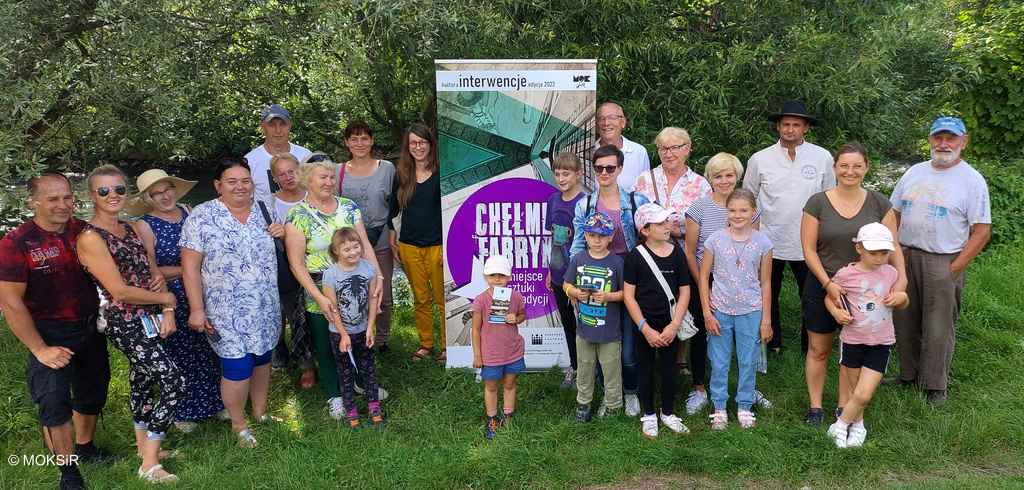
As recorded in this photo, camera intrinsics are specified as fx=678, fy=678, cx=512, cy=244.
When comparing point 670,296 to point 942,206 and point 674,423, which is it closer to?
point 674,423

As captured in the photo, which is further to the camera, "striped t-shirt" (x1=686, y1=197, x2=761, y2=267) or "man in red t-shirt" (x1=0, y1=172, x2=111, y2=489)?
"striped t-shirt" (x1=686, y1=197, x2=761, y2=267)

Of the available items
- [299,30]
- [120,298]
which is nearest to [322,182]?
[120,298]

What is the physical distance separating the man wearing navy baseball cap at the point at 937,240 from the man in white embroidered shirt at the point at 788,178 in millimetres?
510

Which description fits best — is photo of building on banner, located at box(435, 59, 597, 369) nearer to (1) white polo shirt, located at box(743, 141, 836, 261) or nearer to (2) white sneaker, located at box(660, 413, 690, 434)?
(2) white sneaker, located at box(660, 413, 690, 434)

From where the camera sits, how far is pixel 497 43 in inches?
203

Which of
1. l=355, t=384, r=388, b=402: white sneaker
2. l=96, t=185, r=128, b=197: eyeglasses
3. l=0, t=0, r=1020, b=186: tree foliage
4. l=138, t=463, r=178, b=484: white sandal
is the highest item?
l=0, t=0, r=1020, b=186: tree foliage

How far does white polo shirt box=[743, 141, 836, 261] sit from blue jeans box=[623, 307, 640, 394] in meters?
1.32

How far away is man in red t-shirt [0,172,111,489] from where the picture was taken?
10.8 ft

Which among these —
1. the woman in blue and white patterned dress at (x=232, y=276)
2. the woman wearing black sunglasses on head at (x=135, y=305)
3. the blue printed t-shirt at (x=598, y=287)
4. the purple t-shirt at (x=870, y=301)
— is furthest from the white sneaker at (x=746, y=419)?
the woman wearing black sunglasses on head at (x=135, y=305)

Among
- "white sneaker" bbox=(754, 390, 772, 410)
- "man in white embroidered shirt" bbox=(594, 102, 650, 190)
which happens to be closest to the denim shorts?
"man in white embroidered shirt" bbox=(594, 102, 650, 190)

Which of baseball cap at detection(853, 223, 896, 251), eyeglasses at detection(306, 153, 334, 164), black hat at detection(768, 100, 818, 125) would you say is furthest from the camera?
black hat at detection(768, 100, 818, 125)

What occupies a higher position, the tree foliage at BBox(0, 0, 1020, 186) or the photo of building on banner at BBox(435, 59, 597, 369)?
the tree foliage at BBox(0, 0, 1020, 186)

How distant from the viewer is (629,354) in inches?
163

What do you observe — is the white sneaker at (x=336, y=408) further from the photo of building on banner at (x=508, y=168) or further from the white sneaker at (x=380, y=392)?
the photo of building on banner at (x=508, y=168)
